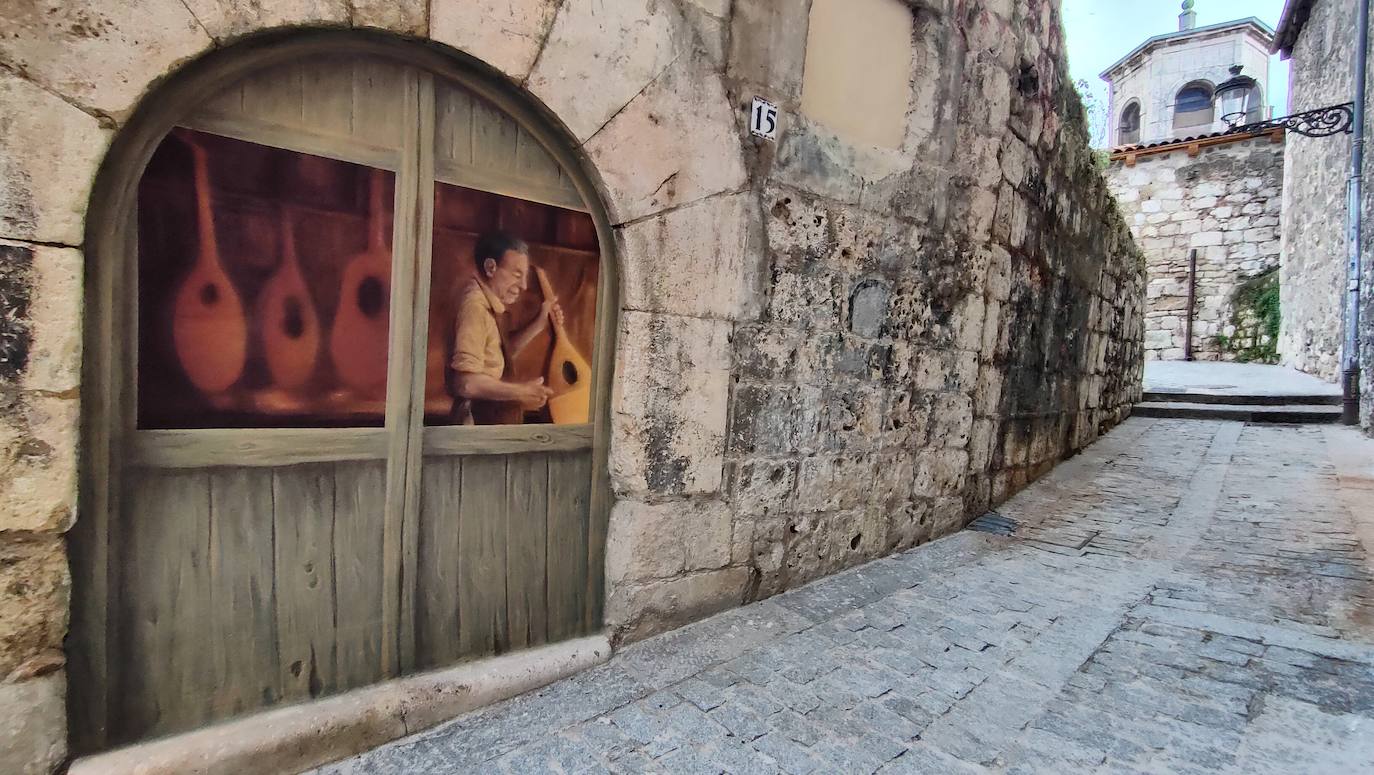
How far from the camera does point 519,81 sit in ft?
6.60

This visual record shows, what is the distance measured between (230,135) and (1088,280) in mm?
5686

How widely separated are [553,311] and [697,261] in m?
0.54

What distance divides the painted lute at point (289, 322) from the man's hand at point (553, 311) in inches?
26.2

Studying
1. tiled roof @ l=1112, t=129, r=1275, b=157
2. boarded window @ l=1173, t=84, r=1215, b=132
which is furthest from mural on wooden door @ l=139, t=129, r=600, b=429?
boarded window @ l=1173, t=84, r=1215, b=132

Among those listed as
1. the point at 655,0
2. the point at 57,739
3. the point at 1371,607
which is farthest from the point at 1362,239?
the point at 57,739

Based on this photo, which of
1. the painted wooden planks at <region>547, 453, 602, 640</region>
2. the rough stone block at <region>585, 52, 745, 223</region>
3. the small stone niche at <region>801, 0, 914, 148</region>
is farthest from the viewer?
the small stone niche at <region>801, 0, 914, 148</region>

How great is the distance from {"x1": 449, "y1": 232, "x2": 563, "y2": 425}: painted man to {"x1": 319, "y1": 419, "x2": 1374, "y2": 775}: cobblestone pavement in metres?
0.90

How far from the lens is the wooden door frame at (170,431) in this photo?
1.54 meters

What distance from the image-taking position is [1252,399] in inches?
308

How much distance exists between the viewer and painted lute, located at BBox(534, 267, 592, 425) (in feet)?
7.54

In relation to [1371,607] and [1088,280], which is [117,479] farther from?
[1088,280]

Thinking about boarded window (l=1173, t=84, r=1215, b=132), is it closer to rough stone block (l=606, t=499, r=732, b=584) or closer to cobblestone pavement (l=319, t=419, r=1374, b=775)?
cobblestone pavement (l=319, t=419, r=1374, b=775)

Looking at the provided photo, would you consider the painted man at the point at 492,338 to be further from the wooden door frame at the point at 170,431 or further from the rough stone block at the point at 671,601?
the rough stone block at the point at 671,601

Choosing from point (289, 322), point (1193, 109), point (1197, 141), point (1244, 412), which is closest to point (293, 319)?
point (289, 322)
